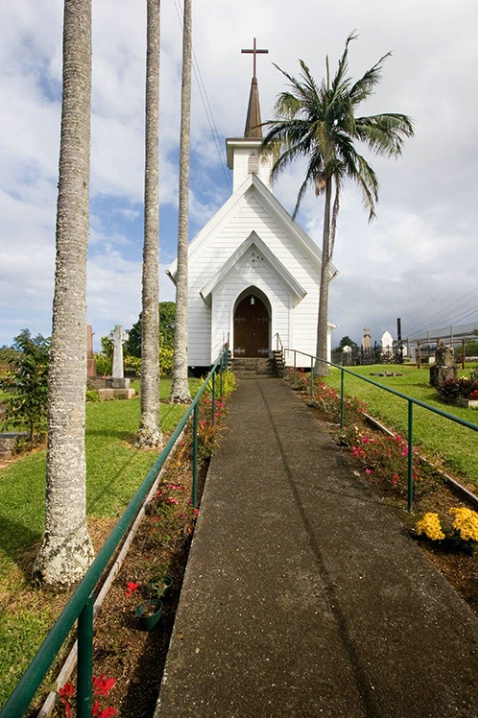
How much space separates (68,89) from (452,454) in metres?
6.48

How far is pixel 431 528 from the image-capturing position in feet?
11.1

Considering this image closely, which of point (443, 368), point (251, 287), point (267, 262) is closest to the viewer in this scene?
point (443, 368)

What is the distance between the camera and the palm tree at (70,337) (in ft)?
10.0

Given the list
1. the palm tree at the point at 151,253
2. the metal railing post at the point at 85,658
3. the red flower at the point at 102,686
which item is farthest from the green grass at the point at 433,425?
the metal railing post at the point at 85,658

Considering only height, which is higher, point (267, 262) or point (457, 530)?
point (267, 262)

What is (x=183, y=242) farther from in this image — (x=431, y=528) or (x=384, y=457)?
(x=431, y=528)

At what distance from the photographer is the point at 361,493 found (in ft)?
14.3

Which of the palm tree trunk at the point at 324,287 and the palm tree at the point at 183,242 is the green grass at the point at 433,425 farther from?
the palm tree at the point at 183,242

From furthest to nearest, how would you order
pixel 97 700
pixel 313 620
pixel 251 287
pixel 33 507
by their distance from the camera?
pixel 251 287 → pixel 33 507 → pixel 313 620 → pixel 97 700

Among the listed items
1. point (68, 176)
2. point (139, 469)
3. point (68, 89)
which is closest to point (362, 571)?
point (139, 469)

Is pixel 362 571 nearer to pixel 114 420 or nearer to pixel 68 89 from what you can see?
pixel 68 89

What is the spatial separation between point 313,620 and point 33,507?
3310mm

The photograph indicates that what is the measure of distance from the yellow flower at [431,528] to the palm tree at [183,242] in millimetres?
6734

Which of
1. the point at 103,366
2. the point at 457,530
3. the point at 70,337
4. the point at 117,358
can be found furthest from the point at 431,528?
the point at 103,366
